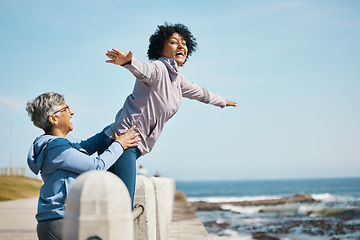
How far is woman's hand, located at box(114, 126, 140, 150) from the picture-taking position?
3.92 metres

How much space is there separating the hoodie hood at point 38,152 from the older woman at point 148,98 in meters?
0.74

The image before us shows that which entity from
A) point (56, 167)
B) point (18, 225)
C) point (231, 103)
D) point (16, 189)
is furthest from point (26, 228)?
point (16, 189)

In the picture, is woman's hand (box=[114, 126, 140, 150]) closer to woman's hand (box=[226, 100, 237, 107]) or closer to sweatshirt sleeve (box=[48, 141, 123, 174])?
sweatshirt sleeve (box=[48, 141, 123, 174])

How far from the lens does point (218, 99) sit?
5102mm

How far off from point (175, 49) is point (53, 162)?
1889 mm

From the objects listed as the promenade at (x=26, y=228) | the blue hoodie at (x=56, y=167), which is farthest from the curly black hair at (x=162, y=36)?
the promenade at (x=26, y=228)

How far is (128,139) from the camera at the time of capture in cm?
396

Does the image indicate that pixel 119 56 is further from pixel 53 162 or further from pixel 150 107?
pixel 53 162

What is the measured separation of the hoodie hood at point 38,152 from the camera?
3.39m

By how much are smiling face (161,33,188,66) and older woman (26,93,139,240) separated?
1404 millimetres

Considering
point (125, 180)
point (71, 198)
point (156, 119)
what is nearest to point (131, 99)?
point (156, 119)

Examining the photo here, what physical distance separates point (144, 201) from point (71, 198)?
2339 millimetres

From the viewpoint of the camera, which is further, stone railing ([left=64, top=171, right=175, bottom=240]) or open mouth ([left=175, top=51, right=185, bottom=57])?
open mouth ([left=175, top=51, right=185, bottom=57])

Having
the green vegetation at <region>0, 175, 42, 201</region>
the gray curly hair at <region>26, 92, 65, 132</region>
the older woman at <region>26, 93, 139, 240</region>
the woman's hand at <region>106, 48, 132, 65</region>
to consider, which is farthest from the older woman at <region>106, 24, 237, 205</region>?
the green vegetation at <region>0, 175, 42, 201</region>
